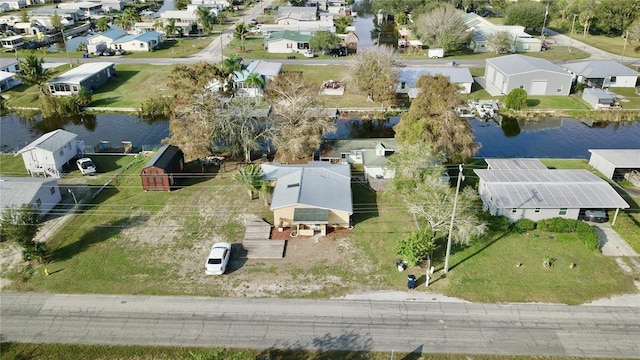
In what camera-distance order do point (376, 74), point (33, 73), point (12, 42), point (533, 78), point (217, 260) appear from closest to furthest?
point (217, 260) < point (376, 74) < point (33, 73) < point (533, 78) < point (12, 42)

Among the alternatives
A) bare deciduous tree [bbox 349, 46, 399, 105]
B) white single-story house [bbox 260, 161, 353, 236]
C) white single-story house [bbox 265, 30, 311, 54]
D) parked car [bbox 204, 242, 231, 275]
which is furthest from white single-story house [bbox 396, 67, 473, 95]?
parked car [bbox 204, 242, 231, 275]

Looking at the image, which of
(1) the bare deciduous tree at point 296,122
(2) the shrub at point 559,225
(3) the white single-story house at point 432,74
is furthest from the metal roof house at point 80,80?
(2) the shrub at point 559,225

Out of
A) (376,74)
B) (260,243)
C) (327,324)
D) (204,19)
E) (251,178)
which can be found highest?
(204,19)

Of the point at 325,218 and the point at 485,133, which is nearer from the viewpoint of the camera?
the point at 325,218

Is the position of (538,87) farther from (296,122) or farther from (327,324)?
(327,324)

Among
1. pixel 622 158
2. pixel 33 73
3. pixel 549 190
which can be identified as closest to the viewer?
pixel 549 190

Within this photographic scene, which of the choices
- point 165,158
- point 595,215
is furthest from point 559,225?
point 165,158

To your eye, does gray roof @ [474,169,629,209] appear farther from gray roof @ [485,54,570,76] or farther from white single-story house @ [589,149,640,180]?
gray roof @ [485,54,570,76]
